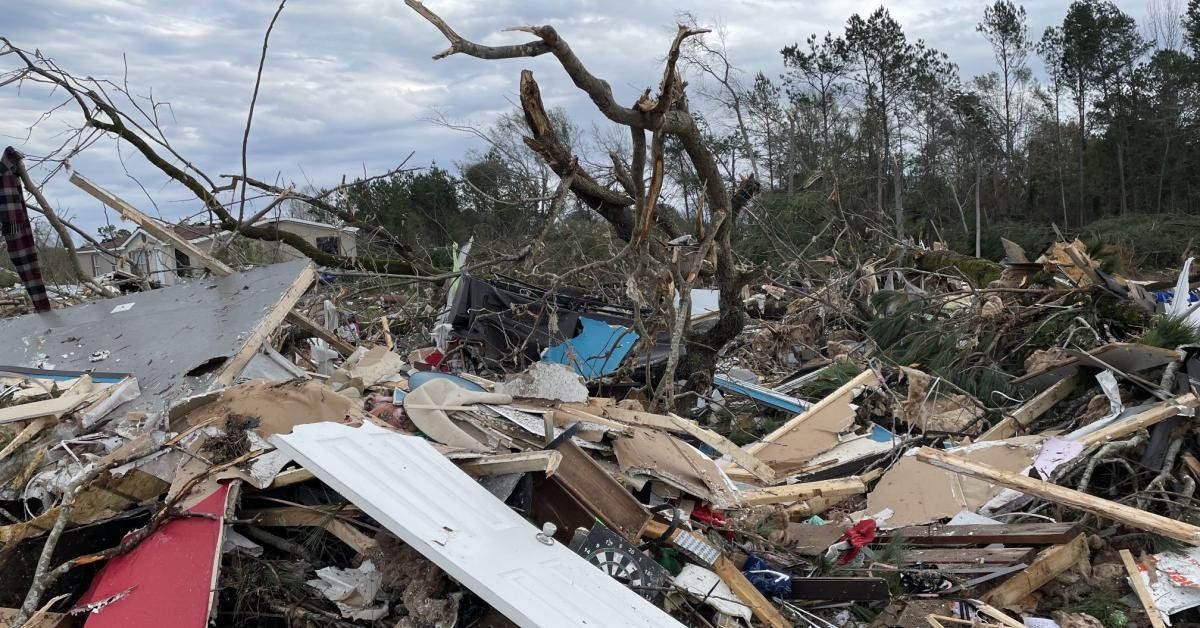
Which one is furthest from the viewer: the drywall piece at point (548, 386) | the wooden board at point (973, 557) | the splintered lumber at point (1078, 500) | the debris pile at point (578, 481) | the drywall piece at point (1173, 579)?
the drywall piece at point (548, 386)

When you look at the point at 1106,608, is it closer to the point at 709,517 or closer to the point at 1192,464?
the point at 1192,464

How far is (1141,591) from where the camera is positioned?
10.4 ft

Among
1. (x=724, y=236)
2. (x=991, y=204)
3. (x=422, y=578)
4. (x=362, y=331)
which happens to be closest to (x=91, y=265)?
(x=362, y=331)

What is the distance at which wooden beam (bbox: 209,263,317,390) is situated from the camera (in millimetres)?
4277

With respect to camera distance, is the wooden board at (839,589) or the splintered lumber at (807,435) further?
the splintered lumber at (807,435)

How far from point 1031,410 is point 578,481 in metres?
3.38

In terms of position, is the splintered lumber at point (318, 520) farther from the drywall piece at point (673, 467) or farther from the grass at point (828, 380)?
the grass at point (828, 380)

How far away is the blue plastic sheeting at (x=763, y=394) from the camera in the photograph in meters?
6.02

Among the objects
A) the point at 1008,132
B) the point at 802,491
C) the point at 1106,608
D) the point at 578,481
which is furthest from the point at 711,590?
the point at 1008,132

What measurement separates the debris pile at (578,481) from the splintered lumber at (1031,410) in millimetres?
18

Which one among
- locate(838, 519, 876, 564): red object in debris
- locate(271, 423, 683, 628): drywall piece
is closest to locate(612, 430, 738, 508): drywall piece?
locate(838, 519, 876, 564): red object in debris

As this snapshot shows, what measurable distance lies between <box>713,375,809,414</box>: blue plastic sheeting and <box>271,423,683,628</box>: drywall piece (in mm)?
3607

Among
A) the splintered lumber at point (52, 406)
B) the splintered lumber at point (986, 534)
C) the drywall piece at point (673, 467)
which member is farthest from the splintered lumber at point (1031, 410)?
the splintered lumber at point (52, 406)

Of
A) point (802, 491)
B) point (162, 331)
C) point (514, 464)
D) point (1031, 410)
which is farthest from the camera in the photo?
point (1031, 410)
